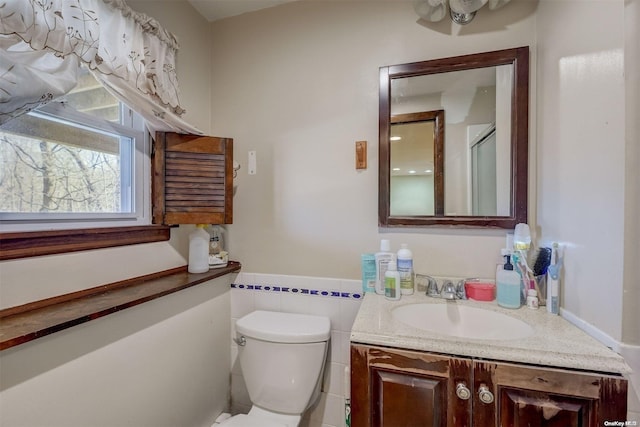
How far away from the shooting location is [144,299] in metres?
1.00

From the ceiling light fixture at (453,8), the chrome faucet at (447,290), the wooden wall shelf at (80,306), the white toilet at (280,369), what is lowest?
the white toilet at (280,369)

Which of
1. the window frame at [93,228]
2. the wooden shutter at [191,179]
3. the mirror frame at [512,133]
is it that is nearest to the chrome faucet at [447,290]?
the mirror frame at [512,133]

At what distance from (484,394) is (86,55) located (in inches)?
59.8

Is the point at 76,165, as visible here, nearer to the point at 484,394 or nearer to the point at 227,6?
the point at 227,6

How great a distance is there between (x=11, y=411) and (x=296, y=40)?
1.70 meters

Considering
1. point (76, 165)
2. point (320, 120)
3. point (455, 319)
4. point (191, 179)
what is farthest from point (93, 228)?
point (455, 319)

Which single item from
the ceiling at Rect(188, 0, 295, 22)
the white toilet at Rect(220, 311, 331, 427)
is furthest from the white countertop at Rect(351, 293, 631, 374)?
the ceiling at Rect(188, 0, 295, 22)

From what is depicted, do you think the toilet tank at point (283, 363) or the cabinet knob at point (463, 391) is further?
the toilet tank at point (283, 363)

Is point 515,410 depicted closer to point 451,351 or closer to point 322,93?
point 451,351

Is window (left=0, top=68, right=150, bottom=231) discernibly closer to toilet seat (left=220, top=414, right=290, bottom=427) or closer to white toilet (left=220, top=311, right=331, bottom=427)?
white toilet (left=220, top=311, right=331, bottom=427)

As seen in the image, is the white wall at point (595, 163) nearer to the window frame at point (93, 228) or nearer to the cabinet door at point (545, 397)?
the cabinet door at point (545, 397)

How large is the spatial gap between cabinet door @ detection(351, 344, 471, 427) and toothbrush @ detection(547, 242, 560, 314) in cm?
48

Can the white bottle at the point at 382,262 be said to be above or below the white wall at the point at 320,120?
below

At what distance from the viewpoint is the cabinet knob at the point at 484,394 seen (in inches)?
28.8
